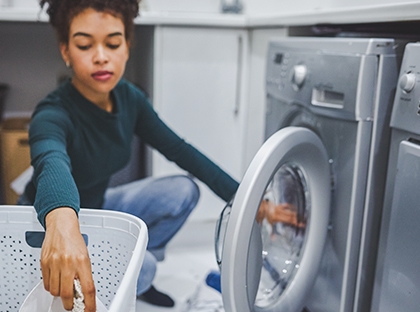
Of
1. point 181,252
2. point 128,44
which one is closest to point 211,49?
point 128,44

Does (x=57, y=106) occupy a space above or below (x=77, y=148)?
above

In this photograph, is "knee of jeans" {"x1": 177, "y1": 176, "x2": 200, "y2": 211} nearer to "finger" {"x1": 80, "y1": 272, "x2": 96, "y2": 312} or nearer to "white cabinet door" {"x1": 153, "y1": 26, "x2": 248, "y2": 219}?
"white cabinet door" {"x1": 153, "y1": 26, "x2": 248, "y2": 219}

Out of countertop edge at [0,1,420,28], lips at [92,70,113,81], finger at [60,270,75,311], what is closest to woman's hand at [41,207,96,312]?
finger at [60,270,75,311]

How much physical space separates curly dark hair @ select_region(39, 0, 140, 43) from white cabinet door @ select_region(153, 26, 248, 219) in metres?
0.58

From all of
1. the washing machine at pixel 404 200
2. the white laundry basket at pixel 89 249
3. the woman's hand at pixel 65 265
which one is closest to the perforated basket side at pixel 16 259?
the white laundry basket at pixel 89 249

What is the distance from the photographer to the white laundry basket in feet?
3.00

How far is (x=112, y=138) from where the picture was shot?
1242mm

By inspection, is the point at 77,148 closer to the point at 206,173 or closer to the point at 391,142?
the point at 206,173

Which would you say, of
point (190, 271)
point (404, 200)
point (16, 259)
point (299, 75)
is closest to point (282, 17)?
point (299, 75)

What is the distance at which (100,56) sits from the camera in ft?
3.62

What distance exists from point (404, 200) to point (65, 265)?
2.16ft

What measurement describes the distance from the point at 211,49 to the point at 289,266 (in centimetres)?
94

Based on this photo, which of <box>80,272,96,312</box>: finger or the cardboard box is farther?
the cardboard box

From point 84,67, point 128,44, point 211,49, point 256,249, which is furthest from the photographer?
point 211,49
